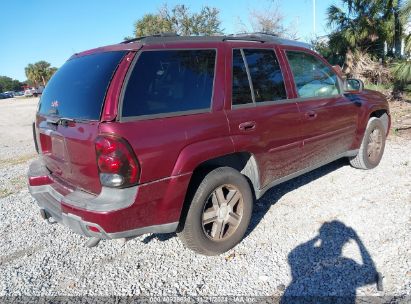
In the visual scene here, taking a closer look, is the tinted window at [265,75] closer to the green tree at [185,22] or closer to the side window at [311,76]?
the side window at [311,76]

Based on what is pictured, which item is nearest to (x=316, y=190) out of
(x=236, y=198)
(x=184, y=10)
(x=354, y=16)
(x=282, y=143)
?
(x=282, y=143)

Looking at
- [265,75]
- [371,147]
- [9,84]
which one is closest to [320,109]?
[265,75]

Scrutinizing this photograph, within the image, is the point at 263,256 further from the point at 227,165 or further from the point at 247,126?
the point at 247,126

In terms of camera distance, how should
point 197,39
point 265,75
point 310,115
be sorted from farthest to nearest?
1. point 310,115
2. point 265,75
3. point 197,39

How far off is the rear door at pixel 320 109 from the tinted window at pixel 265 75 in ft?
0.83

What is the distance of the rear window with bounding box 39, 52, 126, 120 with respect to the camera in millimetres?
2732

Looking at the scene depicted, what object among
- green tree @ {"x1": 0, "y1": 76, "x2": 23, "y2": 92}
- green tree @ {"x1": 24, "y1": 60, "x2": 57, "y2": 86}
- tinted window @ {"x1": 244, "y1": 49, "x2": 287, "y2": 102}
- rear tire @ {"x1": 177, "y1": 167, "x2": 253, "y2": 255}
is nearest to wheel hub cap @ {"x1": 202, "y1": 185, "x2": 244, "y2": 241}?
rear tire @ {"x1": 177, "y1": 167, "x2": 253, "y2": 255}

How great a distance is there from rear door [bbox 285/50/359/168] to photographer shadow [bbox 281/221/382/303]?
1.07 metres

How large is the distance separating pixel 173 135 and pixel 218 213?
931 mm

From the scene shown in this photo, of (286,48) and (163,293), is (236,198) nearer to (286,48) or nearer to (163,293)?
(163,293)

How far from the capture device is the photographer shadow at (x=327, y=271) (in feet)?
8.77

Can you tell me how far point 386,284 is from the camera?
2738mm

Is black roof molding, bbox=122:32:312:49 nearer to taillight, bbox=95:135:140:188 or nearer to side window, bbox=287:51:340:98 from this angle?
side window, bbox=287:51:340:98

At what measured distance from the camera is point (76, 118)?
111 inches
